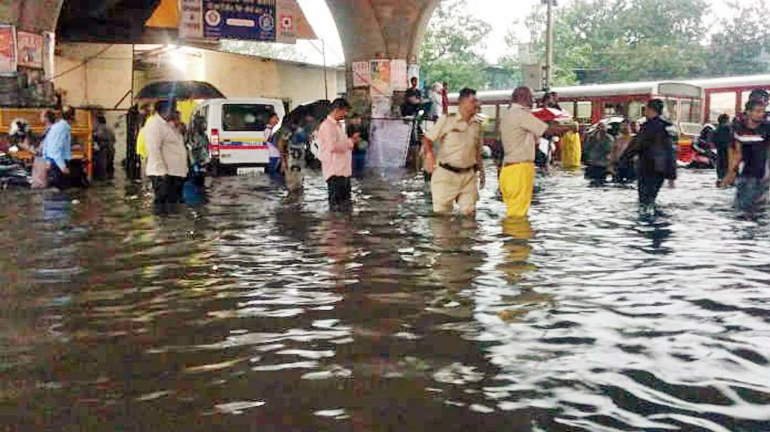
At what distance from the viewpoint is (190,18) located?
22375mm

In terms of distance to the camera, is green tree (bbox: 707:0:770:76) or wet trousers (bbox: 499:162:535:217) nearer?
wet trousers (bbox: 499:162:535:217)

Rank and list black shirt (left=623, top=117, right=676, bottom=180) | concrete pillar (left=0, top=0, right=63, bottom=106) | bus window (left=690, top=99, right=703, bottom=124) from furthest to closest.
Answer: bus window (left=690, top=99, right=703, bottom=124), concrete pillar (left=0, top=0, right=63, bottom=106), black shirt (left=623, top=117, right=676, bottom=180)

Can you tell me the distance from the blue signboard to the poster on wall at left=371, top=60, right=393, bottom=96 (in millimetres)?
2868

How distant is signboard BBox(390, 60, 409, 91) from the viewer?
2493 cm

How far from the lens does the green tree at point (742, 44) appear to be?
54.8 m

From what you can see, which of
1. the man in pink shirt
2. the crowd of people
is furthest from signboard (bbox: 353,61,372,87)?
the man in pink shirt

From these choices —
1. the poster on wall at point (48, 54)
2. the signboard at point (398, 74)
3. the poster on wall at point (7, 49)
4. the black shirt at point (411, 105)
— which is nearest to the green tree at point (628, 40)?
the signboard at point (398, 74)

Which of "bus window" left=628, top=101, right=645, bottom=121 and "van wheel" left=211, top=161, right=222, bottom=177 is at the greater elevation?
"bus window" left=628, top=101, right=645, bottom=121

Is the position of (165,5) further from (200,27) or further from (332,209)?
(332,209)

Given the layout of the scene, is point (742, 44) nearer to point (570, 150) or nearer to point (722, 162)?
point (570, 150)

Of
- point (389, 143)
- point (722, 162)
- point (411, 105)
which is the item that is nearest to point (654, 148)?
point (722, 162)

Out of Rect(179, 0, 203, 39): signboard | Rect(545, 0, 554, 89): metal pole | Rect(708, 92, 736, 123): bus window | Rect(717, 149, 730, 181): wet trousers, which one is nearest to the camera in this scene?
Rect(717, 149, 730, 181): wet trousers

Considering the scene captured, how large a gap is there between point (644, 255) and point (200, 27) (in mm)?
16417

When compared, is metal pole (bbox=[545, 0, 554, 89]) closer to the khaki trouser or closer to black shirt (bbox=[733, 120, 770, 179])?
black shirt (bbox=[733, 120, 770, 179])
